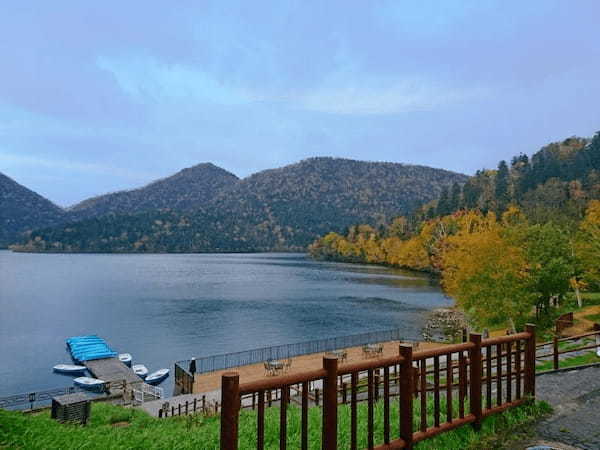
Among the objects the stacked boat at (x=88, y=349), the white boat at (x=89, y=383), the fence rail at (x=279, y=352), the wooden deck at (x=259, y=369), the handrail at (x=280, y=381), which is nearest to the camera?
the handrail at (x=280, y=381)

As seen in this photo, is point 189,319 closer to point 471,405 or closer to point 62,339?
→ point 62,339

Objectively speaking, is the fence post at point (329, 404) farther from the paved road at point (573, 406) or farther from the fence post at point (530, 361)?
the fence post at point (530, 361)

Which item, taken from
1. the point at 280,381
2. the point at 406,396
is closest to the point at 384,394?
the point at 406,396

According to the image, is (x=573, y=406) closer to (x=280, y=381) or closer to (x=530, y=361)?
(x=530, y=361)

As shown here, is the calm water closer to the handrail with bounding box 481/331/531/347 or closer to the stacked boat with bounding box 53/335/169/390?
the stacked boat with bounding box 53/335/169/390

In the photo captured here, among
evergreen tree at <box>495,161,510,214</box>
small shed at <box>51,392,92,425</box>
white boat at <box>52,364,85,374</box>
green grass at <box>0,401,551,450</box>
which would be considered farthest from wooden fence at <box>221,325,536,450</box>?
evergreen tree at <box>495,161,510,214</box>

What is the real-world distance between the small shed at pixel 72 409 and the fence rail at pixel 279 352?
1464 centimetres

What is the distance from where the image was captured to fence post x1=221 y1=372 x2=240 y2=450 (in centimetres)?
378

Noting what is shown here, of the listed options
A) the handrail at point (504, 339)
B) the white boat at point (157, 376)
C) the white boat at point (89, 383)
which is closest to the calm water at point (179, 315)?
the white boat at point (157, 376)

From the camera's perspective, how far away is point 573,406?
7453 millimetres

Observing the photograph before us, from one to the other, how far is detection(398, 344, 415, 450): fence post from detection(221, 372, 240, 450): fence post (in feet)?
7.17

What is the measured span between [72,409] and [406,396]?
29.9 ft

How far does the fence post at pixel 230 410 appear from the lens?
12.4 feet

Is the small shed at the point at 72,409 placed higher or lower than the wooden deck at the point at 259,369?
higher
